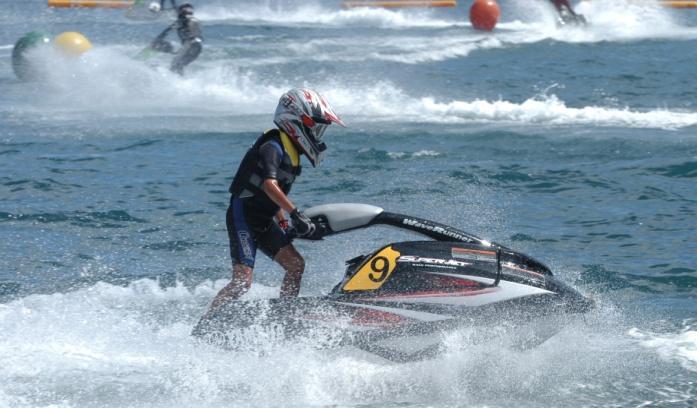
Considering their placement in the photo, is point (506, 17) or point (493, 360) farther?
point (506, 17)

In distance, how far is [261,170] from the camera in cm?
654

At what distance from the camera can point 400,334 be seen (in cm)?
601

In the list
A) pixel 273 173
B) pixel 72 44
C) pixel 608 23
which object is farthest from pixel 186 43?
pixel 273 173

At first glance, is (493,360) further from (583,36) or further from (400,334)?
(583,36)

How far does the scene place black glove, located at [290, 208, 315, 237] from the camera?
244 inches

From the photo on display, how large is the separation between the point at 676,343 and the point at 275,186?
266 cm

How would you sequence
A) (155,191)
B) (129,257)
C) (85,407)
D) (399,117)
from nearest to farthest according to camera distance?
(85,407) → (129,257) → (155,191) → (399,117)

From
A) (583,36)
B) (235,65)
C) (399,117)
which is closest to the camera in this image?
(399,117)

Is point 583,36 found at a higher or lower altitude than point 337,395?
higher

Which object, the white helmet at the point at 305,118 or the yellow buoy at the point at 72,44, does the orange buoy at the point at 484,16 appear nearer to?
the yellow buoy at the point at 72,44

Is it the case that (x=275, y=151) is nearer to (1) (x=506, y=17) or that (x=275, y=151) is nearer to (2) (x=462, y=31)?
(2) (x=462, y=31)

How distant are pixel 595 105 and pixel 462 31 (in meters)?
11.4

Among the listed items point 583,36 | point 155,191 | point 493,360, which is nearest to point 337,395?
point 493,360

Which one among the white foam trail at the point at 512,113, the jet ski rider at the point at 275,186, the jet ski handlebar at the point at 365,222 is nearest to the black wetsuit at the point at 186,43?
the white foam trail at the point at 512,113
